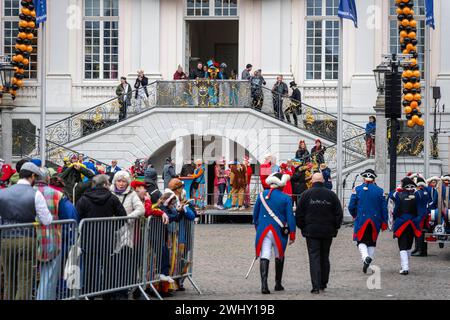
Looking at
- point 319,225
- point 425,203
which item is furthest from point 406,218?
point 319,225

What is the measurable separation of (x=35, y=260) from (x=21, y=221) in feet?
2.15

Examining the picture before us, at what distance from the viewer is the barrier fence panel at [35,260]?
45.2 ft

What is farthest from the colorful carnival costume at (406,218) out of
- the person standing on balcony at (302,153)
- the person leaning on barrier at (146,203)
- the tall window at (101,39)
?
the tall window at (101,39)

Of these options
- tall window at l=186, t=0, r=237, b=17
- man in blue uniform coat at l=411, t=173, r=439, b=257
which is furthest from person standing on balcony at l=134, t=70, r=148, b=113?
man in blue uniform coat at l=411, t=173, r=439, b=257

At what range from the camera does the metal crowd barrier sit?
1398 centimetres

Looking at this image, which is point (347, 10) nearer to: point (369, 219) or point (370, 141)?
point (370, 141)

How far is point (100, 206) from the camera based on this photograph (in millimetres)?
16781

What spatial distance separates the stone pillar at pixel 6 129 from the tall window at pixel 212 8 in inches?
493

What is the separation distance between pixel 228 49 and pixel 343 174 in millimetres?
13800

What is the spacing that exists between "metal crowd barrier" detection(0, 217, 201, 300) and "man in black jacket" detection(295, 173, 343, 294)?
1.71 m

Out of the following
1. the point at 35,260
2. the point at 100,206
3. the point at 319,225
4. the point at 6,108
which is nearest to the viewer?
the point at 35,260
